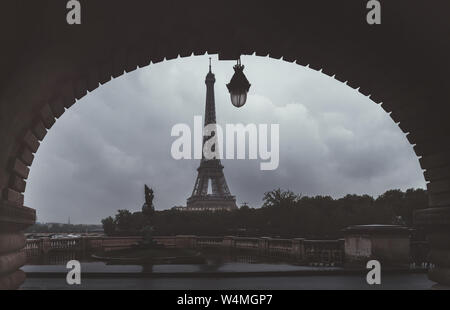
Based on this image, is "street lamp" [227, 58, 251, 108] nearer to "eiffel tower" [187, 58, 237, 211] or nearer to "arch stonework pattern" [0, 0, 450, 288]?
"arch stonework pattern" [0, 0, 450, 288]

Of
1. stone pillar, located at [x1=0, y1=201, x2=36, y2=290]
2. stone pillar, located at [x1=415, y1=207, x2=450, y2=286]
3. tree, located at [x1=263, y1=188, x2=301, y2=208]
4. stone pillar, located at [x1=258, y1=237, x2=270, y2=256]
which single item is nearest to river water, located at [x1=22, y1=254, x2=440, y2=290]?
stone pillar, located at [x1=415, y1=207, x2=450, y2=286]

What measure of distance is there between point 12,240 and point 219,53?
482cm

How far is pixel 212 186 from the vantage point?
90.9 meters

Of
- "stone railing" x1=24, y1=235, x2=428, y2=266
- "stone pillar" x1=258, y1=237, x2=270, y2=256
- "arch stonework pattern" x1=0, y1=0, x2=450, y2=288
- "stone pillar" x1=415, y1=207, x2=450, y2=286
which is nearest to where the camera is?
"arch stonework pattern" x1=0, y1=0, x2=450, y2=288

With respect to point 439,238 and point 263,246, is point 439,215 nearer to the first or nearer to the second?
point 439,238

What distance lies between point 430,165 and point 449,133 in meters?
0.98

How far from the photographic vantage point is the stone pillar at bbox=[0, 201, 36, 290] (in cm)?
661

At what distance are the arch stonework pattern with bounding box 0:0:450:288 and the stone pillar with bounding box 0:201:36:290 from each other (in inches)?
0.7

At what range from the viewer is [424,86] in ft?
25.9

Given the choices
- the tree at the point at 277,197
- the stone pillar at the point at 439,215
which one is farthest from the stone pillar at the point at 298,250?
the tree at the point at 277,197

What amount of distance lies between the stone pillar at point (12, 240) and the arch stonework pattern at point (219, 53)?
0.7 inches

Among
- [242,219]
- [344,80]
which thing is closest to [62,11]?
[344,80]

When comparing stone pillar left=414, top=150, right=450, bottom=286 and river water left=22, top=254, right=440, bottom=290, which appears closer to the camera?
stone pillar left=414, top=150, right=450, bottom=286

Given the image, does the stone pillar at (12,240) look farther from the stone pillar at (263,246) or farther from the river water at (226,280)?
the stone pillar at (263,246)
